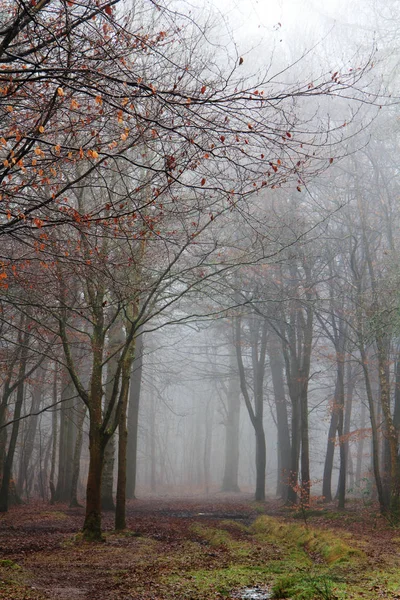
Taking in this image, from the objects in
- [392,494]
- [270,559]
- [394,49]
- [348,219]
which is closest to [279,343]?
[348,219]

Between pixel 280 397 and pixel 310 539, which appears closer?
pixel 310 539

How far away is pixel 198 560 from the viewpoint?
26.9 ft

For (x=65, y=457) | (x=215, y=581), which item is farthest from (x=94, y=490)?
(x=65, y=457)

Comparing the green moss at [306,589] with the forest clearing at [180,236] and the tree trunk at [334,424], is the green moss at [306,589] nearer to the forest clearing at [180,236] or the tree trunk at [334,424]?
the forest clearing at [180,236]

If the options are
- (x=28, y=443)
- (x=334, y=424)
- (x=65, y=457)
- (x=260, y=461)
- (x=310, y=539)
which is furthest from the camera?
(x=28, y=443)

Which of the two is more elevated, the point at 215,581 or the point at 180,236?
the point at 180,236

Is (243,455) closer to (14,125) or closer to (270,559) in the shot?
(270,559)

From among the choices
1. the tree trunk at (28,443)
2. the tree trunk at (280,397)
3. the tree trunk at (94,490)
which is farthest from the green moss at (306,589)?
the tree trunk at (28,443)

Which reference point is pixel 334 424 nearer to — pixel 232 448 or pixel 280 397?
pixel 280 397

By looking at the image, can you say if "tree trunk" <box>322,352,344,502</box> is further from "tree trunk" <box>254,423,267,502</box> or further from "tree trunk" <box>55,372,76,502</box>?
"tree trunk" <box>55,372,76,502</box>

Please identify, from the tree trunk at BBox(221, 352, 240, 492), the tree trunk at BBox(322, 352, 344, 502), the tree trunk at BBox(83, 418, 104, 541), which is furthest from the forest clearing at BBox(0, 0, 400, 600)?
the tree trunk at BBox(221, 352, 240, 492)

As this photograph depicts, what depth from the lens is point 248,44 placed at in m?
15.8

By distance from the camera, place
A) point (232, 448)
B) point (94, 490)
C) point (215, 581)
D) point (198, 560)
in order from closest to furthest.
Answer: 1. point (215, 581)
2. point (198, 560)
3. point (94, 490)
4. point (232, 448)

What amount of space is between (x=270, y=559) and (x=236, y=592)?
2623 mm
